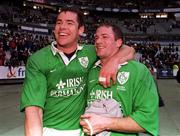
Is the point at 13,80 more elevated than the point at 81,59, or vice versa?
the point at 81,59

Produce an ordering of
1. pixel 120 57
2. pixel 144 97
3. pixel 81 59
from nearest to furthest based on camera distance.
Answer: pixel 144 97, pixel 120 57, pixel 81 59

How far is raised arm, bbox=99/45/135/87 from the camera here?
2.49 m

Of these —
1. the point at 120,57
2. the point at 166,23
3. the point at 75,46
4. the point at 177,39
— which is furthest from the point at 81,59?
the point at 166,23

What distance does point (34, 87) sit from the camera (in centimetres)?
253

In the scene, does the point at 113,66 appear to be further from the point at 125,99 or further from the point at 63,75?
the point at 63,75

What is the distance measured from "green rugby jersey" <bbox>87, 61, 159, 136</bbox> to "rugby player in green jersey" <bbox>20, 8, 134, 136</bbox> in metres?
0.12

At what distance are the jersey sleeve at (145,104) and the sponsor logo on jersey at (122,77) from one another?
0.08m

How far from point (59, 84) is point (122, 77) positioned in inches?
18.7

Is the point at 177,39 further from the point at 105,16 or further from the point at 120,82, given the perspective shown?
the point at 120,82

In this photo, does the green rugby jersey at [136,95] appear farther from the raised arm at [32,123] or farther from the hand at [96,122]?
the raised arm at [32,123]

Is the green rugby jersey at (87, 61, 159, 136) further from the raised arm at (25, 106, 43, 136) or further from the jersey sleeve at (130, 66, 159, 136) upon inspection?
the raised arm at (25, 106, 43, 136)

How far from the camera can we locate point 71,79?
273cm

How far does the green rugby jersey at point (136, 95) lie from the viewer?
2.40 meters

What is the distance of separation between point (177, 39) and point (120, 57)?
47.0 metres
